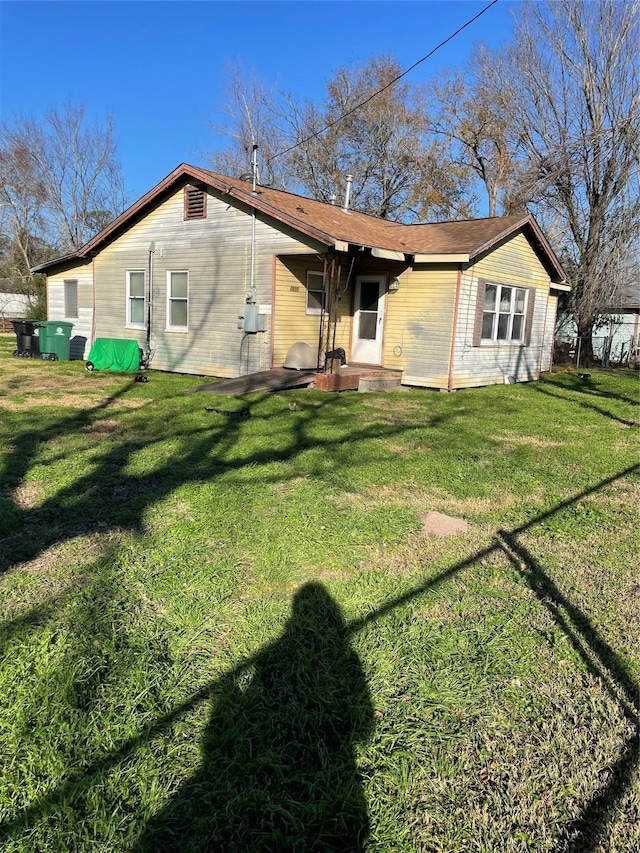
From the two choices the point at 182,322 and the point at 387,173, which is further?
the point at 387,173

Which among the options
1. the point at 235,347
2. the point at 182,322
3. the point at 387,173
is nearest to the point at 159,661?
the point at 235,347

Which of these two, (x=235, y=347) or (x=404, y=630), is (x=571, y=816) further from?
(x=235, y=347)

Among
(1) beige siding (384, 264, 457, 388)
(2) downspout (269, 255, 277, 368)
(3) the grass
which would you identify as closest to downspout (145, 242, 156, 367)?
(2) downspout (269, 255, 277, 368)

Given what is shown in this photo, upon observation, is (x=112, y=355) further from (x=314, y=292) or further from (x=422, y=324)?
(x=422, y=324)

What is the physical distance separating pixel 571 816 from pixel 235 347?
36.6 feet

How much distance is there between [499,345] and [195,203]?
7544 millimetres

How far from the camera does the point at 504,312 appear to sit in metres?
13.6

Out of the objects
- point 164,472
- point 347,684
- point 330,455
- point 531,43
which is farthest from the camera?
point 531,43

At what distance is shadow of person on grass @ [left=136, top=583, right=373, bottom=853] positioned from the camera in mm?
1932

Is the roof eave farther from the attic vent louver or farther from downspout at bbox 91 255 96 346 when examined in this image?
downspout at bbox 91 255 96 346

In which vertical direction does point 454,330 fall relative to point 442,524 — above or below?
above

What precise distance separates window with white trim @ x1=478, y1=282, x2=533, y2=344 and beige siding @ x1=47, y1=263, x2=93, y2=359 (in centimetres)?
1027

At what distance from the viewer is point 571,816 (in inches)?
81.0

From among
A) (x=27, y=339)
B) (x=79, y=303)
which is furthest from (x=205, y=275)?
(x=27, y=339)
